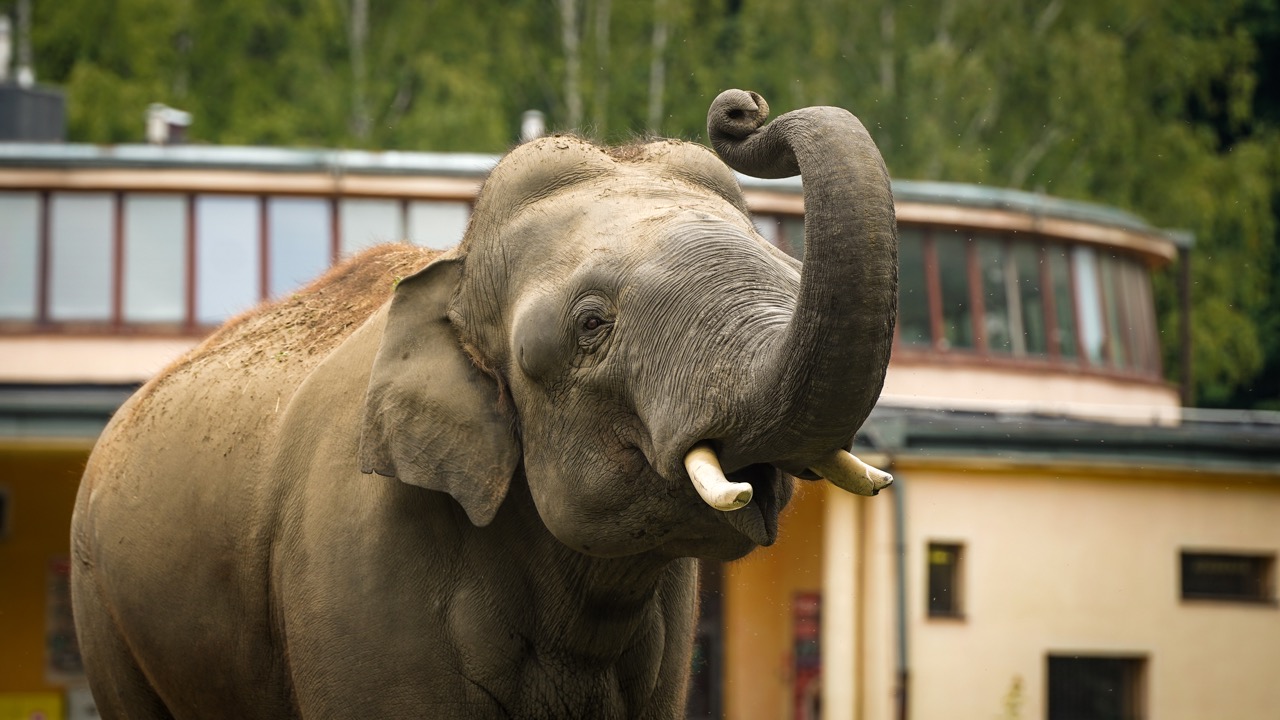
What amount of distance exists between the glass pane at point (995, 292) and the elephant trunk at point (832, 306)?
76.2ft

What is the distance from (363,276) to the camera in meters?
5.89

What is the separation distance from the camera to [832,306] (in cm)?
365

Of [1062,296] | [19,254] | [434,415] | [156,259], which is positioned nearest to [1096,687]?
[1062,296]

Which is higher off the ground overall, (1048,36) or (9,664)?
(1048,36)

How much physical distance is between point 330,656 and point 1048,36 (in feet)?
105

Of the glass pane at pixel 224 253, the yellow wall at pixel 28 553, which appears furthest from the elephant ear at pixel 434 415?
the glass pane at pixel 224 253

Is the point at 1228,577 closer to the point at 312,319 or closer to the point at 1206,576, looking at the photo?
the point at 1206,576

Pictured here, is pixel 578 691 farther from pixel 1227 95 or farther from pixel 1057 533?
pixel 1227 95

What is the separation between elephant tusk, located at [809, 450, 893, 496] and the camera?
154 inches

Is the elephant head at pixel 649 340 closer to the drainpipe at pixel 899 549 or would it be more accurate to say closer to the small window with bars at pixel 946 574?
the drainpipe at pixel 899 549

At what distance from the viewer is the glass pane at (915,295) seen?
25906 millimetres

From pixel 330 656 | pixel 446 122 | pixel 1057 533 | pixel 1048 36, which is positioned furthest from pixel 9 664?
pixel 1048 36

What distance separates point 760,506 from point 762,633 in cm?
1858

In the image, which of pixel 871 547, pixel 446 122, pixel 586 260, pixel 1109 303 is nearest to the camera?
pixel 586 260
